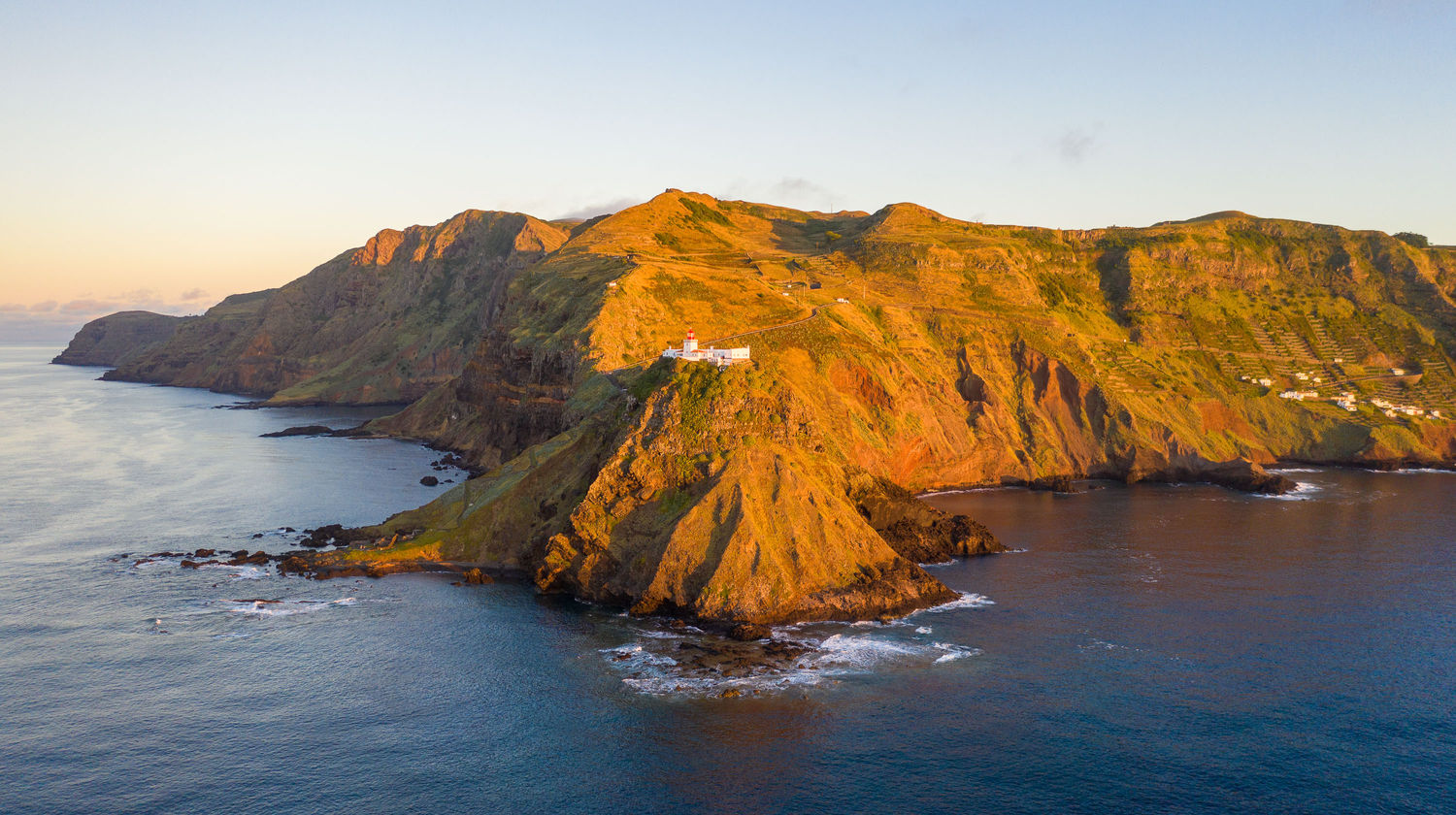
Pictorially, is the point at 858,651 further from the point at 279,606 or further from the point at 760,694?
the point at 279,606

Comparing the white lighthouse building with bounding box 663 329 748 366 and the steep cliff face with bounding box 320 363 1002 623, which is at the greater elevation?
the white lighthouse building with bounding box 663 329 748 366

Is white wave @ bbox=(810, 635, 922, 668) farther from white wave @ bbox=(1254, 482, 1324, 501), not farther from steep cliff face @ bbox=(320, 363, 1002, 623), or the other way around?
white wave @ bbox=(1254, 482, 1324, 501)

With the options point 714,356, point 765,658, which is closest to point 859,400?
point 714,356

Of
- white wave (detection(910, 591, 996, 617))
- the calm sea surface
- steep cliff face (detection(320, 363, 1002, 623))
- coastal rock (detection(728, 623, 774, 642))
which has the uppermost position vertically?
steep cliff face (detection(320, 363, 1002, 623))

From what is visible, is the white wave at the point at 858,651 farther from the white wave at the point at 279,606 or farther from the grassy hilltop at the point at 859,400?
the white wave at the point at 279,606

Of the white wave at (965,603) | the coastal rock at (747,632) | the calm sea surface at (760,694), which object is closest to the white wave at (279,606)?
the calm sea surface at (760,694)

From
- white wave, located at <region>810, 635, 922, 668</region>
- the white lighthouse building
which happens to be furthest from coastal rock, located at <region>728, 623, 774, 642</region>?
the white lighthouse building
